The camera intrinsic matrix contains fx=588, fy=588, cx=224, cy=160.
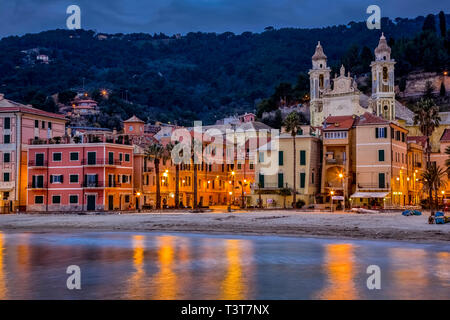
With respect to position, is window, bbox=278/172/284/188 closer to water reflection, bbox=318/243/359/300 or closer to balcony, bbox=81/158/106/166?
balcony, bbox=81/158/106/166

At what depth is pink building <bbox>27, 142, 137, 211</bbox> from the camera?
72.8m

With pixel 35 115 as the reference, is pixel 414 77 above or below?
above

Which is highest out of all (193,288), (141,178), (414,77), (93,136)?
(414,77)

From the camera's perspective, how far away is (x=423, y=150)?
87.4 metres

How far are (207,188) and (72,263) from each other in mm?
60102

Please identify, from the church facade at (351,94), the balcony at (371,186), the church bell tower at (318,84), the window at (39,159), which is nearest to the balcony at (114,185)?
the window at (39,159)

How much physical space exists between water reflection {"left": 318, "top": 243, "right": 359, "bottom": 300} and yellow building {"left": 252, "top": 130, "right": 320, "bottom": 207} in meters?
36.2

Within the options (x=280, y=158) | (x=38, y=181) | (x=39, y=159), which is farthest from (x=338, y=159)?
(x=38, y=181)

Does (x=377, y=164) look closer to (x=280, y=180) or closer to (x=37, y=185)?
(x=280, y=180)

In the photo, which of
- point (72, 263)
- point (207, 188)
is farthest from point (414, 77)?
point (72, 263)

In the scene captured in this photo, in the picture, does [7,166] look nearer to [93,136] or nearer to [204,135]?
[93,136]

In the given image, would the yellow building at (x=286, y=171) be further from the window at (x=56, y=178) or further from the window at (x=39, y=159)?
the window at (x=39, y=159)

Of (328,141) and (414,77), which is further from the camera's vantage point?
(414,77)

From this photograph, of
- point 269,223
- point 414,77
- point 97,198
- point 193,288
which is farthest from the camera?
point 414,77
